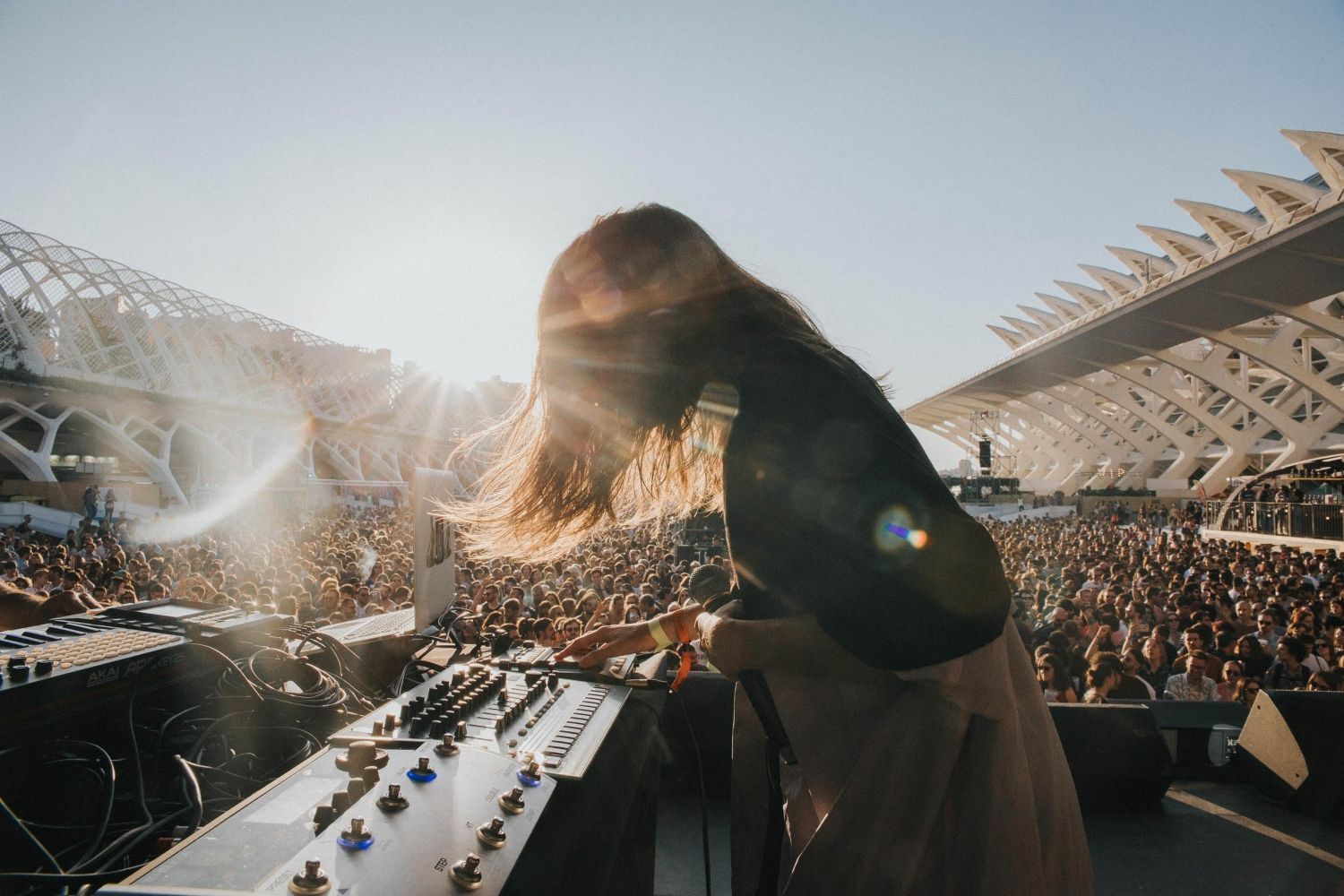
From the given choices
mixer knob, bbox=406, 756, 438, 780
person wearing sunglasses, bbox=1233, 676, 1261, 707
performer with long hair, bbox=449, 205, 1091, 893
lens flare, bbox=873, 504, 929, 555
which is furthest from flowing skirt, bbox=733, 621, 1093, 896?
person wearing sunglasses, bbox=1233, 676, 1261, 707

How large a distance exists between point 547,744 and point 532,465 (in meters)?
0.72

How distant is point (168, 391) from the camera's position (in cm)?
4194

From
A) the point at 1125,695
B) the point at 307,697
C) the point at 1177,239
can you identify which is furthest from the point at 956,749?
the point at 1177,239

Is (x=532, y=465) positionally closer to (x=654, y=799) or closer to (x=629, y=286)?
(x=629, y=286)

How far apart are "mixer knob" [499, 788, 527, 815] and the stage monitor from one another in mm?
1103

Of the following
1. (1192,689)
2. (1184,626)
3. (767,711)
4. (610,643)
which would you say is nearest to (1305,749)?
(1192,689)

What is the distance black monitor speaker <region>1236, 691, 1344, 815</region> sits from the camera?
3840 millimetres

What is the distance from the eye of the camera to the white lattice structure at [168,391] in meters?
34.5

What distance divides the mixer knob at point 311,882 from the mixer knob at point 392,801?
21 centimetres

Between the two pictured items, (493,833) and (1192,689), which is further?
(1192,689)

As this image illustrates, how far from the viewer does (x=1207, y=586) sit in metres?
11.1

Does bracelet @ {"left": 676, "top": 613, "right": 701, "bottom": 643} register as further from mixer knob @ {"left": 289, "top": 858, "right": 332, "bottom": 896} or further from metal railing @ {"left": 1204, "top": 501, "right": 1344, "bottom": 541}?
metal railing @ {"left": 1204, "top": 501, "right": 1344, "bottom": 541}

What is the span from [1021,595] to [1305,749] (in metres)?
7.22

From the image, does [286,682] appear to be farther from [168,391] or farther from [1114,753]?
[168,391]
